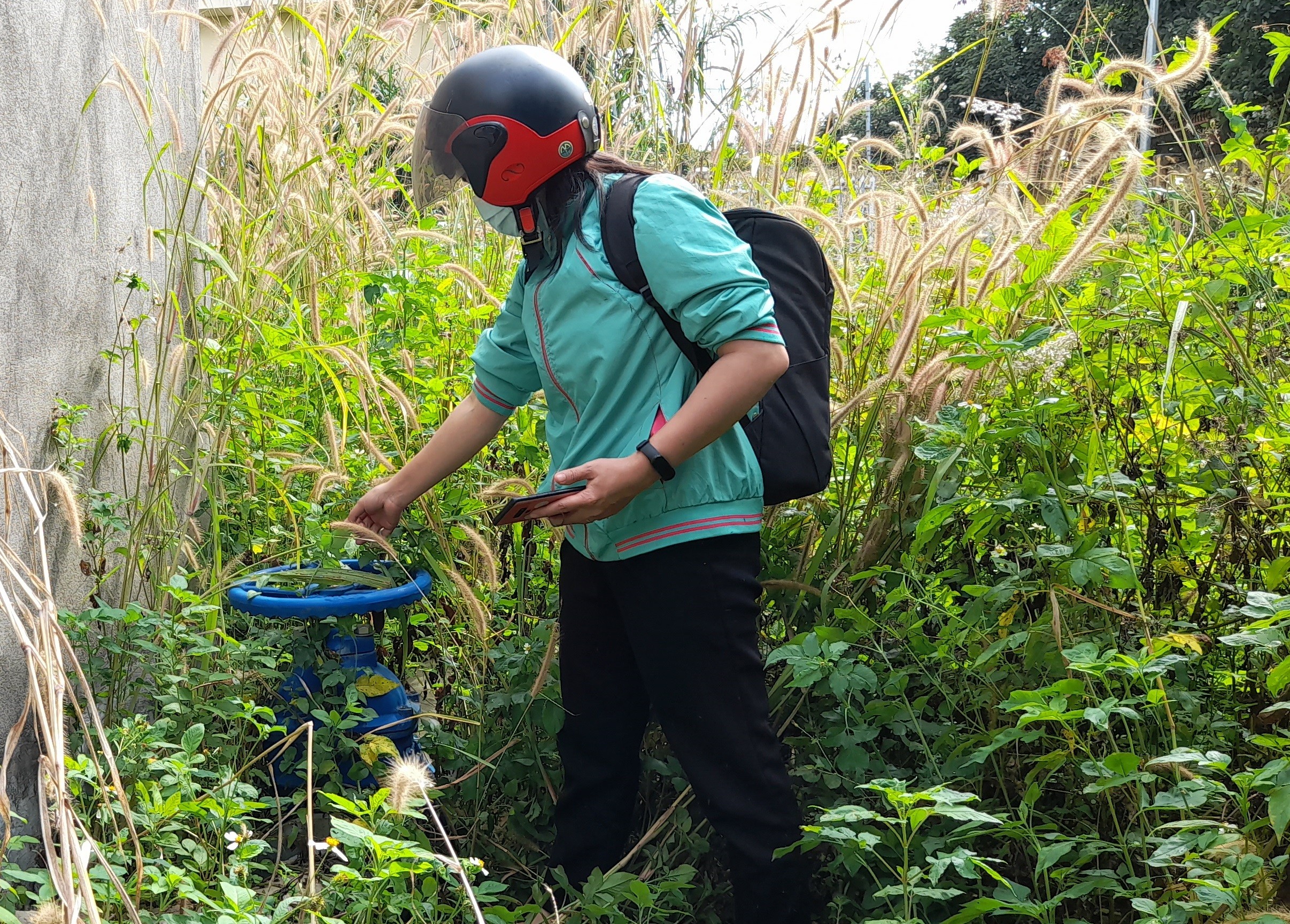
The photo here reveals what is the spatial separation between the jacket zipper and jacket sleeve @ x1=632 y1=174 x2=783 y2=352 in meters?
0.25

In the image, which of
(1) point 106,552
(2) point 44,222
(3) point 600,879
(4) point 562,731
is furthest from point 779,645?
(2) point 44,222

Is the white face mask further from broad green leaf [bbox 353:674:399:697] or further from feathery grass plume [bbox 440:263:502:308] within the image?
broad green leaf [bbox 353:674:399:697]

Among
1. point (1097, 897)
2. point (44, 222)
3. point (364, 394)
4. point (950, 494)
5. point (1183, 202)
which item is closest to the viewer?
point (1097, 897)

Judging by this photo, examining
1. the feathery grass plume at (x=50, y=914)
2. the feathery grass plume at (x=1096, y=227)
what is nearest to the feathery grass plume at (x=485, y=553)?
the feathery grass plume at (x=50, y=914)

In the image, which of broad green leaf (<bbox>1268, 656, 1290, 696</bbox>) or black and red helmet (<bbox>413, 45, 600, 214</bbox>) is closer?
broad green leaf (<bbox>1268, 656, 1290, 696</bbox>)

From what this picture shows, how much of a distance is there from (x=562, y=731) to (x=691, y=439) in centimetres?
84

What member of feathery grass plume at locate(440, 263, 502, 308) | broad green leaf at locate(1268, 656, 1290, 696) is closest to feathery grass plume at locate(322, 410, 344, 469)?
feathery grass plume at locate(440, 263, 502, 308)

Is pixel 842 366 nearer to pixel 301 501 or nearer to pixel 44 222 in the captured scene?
pixel 301 501

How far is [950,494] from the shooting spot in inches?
79.5

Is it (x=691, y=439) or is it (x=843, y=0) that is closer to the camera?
(x=691, y=439)

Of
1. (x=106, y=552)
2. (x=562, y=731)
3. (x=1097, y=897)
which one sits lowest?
(x=1097, y=897)

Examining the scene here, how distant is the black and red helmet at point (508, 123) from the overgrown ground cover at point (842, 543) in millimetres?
706

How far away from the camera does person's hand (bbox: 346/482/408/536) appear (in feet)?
7.44

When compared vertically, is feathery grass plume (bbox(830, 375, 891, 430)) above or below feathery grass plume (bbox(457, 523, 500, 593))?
above
